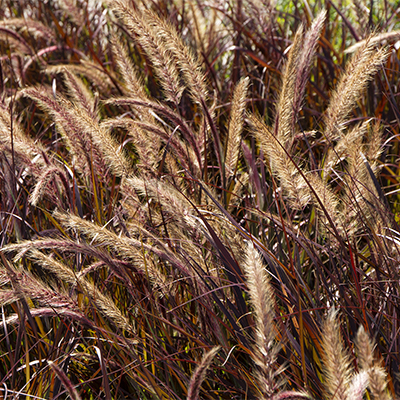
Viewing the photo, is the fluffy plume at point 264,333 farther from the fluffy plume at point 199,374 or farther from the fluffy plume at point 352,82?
the fluffy plume at point 352,82

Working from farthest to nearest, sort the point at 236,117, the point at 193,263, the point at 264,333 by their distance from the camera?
the point at 236,117
the point at 193,263
the point at 264,333

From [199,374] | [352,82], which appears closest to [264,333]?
[199,374]

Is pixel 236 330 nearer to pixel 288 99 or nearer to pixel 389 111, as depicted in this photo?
pixel 288 99

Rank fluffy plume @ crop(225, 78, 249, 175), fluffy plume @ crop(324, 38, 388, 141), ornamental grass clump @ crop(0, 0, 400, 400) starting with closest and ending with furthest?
1. ornamental grass clump @ crop(0, 0, 400, 400)
2. fluffy plume @ crop(324, 38, 388, 141)
3. fluffy plume @ crop(225, 78, 249, 175)

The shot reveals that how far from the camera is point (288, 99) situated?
1.73m

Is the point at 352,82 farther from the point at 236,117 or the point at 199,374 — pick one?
the point at 199,374

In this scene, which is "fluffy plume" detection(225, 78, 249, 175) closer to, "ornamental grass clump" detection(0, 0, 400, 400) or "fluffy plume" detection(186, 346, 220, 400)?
"ornamental grass clump" detection(0, 0, 400, 400)


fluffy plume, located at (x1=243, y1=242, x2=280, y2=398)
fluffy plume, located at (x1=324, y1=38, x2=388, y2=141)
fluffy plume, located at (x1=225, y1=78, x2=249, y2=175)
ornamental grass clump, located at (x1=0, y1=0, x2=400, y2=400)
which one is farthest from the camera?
fluffy plume, located at (x1=225, y1=78, x2=249, y2=175)

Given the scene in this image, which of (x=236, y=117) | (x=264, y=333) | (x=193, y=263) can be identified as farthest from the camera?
(x=236, y=117)

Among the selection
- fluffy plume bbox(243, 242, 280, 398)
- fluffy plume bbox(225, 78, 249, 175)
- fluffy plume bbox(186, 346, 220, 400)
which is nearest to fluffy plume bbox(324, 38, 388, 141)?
fluffy plume bbox(225, 78, 249, 175)

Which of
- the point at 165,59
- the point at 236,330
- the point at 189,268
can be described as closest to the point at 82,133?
the point at 165,59

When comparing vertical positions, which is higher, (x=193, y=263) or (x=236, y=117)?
(x=236, y=117)

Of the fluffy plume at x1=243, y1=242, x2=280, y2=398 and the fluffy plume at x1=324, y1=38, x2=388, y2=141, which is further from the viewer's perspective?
the fluffy plume at x1=324, y1=38, x2=388, y2=141

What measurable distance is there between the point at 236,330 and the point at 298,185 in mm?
505
